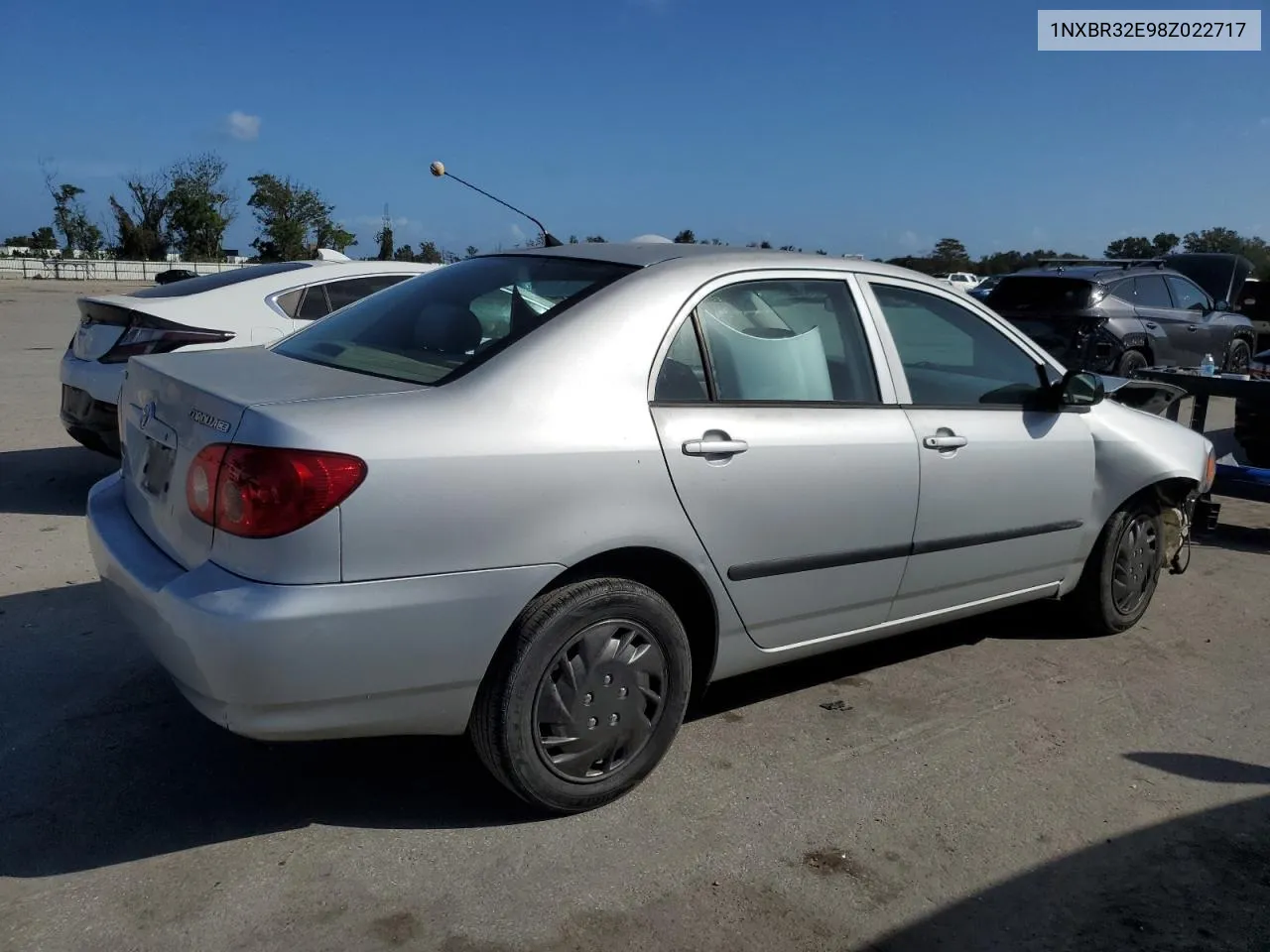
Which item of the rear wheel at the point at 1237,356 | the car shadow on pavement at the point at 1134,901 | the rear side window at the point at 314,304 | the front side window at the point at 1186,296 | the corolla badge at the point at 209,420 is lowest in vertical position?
the car shadow on pavement at the point at 1134,901

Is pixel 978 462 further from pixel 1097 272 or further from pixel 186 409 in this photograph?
pixel 1097 272

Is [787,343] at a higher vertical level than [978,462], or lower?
higher

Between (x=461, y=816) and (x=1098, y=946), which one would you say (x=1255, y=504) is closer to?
(x=1098, y=946)

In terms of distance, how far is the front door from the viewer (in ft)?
12.9

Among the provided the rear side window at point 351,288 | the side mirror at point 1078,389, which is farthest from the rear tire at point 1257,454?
the rear side window at point 351,288

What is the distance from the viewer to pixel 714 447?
3266 millimetres

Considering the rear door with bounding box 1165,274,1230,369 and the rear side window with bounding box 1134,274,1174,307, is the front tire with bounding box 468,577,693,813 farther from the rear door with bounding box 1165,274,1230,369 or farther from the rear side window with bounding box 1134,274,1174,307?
the rear door with bounding box 1165,274,1230,369

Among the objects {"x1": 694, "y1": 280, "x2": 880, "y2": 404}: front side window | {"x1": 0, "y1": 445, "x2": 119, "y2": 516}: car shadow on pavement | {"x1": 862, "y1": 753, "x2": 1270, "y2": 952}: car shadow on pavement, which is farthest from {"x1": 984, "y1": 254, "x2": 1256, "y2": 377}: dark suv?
{"x1": 0, "y1": 445, "x2": 119, "y2": 516}: car shadow on pavement

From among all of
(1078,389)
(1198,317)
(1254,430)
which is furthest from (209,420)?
(1198,317)

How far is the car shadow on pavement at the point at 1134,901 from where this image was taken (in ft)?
8.92

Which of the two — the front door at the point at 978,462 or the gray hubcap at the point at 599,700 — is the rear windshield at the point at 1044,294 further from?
the gray hubcap at the point at 599,700

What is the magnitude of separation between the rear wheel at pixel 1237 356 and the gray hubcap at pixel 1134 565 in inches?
390

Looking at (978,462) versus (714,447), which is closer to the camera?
(714,447)

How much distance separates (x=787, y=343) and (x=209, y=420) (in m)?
1.83
